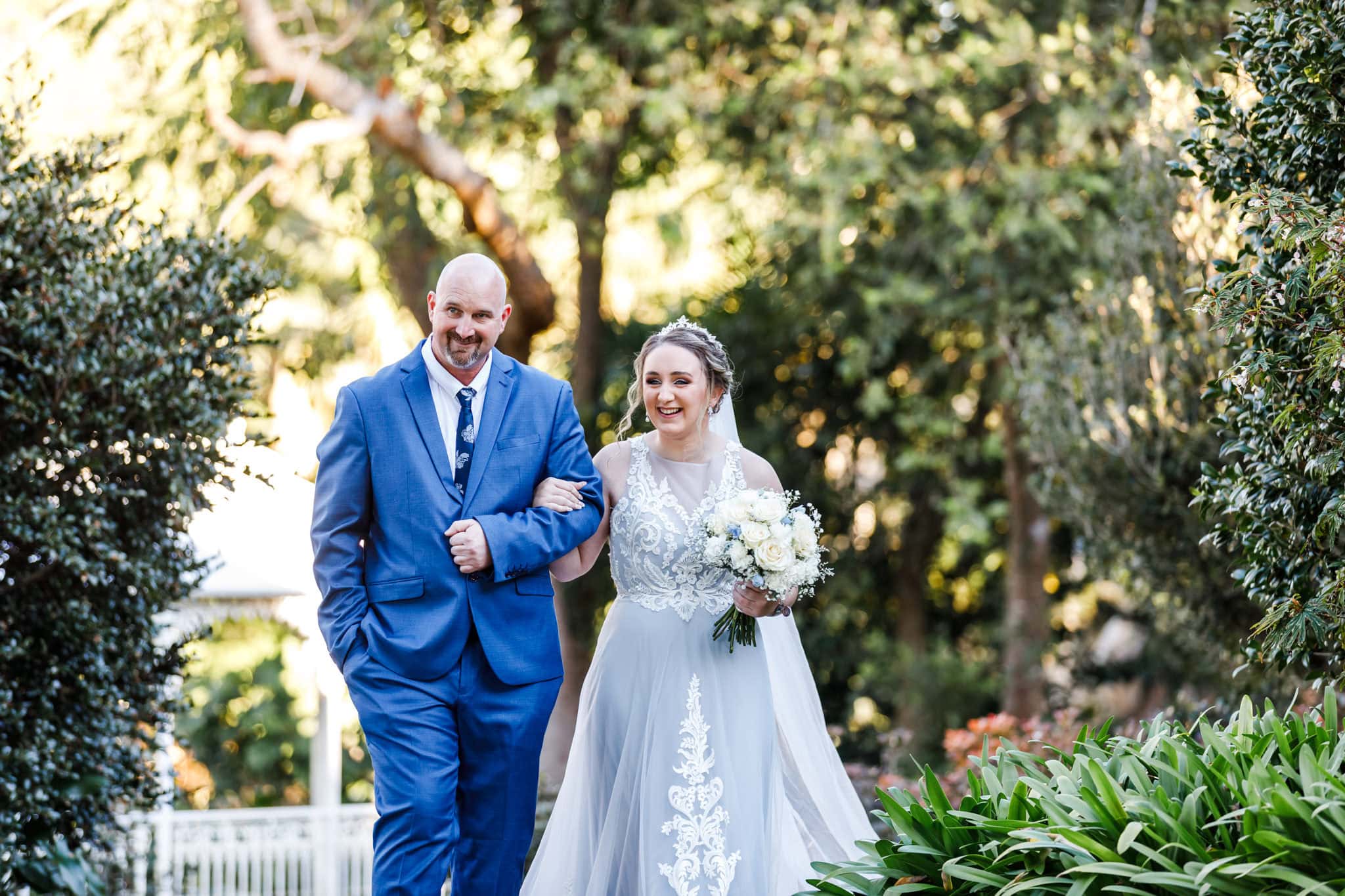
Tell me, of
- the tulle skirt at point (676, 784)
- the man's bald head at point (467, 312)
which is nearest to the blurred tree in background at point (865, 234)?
the tulle skirt at point (676, 784)

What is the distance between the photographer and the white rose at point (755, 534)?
4.46m

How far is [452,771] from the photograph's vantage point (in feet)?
13.8

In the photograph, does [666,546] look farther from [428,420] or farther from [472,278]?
[472,278]

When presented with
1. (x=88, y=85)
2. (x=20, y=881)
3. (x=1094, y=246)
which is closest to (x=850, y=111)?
(x=1094, y=246)

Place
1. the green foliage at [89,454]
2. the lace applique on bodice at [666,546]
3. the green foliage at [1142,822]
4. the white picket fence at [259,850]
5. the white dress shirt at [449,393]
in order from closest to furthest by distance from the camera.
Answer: the green foliage at [1142,822] < the white dress shirt at [449,393] < the lace applique on bodice at [666,546] < the green foliage at [89,454] < the white picket fence at [259,850]

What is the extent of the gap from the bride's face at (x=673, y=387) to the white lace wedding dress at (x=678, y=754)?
204 mm

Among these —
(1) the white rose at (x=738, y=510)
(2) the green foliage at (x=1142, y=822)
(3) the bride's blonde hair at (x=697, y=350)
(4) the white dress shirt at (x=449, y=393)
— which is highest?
(3) the bride's blonde hair at (x=697, y=350)

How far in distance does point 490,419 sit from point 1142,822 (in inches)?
90.0

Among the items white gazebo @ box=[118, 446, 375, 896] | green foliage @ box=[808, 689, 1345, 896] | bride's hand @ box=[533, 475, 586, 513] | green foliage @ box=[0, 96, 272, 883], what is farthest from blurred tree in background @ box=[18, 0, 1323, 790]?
bride's hand @ box=[533, 475, 586, 513]

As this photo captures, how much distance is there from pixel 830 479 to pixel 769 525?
10.1 metres

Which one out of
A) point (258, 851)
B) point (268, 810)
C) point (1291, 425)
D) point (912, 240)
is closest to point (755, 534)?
point (1291, 425)

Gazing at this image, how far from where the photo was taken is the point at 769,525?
4516mm

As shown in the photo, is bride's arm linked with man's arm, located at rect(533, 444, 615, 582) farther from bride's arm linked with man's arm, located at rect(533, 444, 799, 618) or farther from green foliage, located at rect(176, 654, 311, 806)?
green foliage, located at rect(176, 654, 311, 806)

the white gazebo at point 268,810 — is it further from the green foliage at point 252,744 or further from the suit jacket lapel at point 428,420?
the green foliage at point 252,744
